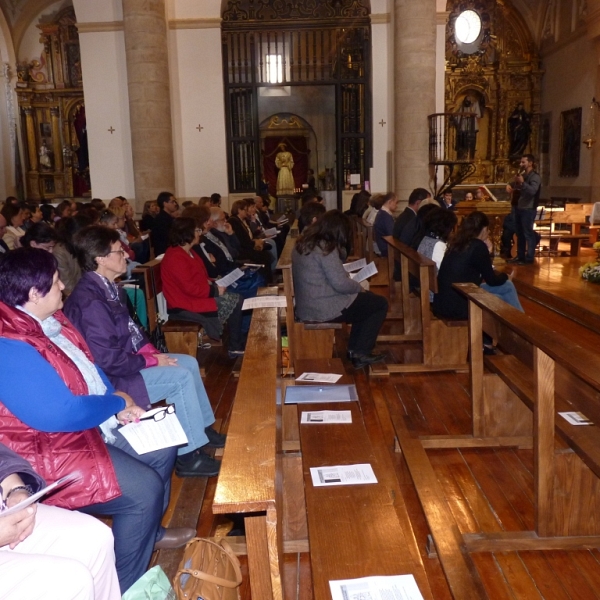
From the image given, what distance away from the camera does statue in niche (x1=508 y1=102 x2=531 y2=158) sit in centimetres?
1809

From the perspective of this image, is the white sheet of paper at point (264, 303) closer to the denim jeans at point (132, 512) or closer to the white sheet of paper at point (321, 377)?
the white sheet of paper at point (321, 377)

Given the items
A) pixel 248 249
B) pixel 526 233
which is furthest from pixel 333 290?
pixel 526 233

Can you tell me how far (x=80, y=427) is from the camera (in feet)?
7.97

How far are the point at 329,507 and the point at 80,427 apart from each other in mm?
980

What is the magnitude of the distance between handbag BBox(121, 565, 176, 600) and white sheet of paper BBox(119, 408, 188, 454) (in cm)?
82

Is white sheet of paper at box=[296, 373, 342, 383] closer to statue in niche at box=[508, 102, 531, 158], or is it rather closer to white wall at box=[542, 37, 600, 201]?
white wall at box=[542, 37, 600, 201]

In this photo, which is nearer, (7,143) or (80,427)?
(80,427)

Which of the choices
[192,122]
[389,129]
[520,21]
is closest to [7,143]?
[192,122]

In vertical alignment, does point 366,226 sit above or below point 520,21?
below

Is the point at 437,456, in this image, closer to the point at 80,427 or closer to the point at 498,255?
the point at 80,427

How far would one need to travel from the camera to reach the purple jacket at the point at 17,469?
2092mm

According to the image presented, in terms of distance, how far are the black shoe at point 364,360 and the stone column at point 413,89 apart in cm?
673

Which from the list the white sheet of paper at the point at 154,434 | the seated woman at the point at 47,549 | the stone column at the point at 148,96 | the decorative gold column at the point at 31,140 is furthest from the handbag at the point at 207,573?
the decorative gold column at the point at 31,140

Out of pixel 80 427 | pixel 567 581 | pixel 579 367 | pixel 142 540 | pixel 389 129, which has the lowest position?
pixel 567 581
